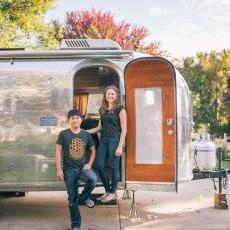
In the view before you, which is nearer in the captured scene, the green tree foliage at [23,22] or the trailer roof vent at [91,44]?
the trailer roof vent at [91,44]

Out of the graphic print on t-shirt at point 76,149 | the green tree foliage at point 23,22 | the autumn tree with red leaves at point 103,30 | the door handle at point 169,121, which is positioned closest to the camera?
the graphic print on t-shirt at point 76,149

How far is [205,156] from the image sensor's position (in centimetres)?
861

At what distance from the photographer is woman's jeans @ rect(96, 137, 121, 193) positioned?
281 inches

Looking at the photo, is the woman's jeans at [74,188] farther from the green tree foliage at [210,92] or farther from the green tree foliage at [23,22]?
the green tree foliage at [210,92]

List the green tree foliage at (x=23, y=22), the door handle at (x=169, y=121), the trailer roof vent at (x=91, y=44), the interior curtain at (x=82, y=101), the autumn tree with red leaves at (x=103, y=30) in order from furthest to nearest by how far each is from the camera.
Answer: the autumn tree with red leaves at (x=103, y=30) < the green tree foliage at (x=23, y=22) < the interior curtain at (x=82, y=101) < the trailer roof vent at (x=91, y=44) < the door handle at (x=169, y=121)

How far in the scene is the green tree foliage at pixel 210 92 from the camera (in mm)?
34281

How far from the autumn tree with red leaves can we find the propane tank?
14573 millimetres

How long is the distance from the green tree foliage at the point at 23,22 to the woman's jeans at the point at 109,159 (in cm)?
1060

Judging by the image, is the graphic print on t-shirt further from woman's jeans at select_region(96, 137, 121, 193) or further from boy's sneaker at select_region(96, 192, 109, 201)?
boy's sneaker at select_region(96, 192, 109, 201)

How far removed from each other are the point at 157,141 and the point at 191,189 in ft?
13.8

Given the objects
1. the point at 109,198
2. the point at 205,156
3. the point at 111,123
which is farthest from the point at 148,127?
the point at 205,156

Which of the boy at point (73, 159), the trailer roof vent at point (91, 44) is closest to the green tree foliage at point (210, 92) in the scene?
the trailer roof vent at point (91, 44)

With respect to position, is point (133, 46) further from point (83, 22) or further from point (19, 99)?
point (19, 99)

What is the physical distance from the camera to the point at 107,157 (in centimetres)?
731
